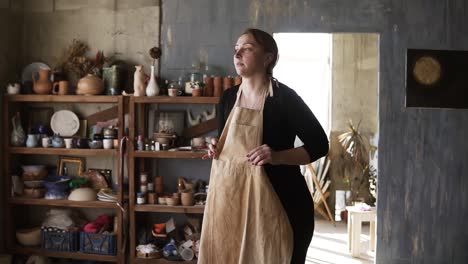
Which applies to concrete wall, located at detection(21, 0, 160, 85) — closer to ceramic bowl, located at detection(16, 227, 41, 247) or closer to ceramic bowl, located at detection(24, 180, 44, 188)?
ceramic bowl, located at detection(24, 180, 44, 188)

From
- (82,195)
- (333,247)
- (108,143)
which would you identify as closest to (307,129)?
(108,143)

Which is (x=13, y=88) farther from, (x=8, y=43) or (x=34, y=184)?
(x=34, y=184)

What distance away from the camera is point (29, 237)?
12.9 feet

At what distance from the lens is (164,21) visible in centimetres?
394

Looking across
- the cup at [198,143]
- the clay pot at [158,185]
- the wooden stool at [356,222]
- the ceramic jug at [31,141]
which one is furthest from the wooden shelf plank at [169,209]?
the wooden stool at [356,222]

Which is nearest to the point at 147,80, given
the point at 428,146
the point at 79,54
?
the point at 79,54

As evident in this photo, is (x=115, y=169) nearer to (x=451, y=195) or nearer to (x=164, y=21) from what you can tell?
(x=164, y=21)

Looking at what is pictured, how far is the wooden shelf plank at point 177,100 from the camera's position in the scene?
11.9 ft

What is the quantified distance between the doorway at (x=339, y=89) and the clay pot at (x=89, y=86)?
9.17 feet

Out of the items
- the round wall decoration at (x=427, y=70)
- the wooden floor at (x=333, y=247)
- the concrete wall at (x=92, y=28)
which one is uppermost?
the concrete wall at (x=92, y=28)

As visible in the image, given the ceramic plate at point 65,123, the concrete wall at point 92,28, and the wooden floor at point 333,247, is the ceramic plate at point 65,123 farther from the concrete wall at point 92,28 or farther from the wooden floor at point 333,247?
the wooden floor at point 333,247

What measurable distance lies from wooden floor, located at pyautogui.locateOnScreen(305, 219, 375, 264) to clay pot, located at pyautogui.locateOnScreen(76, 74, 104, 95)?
248 cm

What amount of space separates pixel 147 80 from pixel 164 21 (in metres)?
0.55

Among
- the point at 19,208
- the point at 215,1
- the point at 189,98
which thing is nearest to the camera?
the point at 189,98
